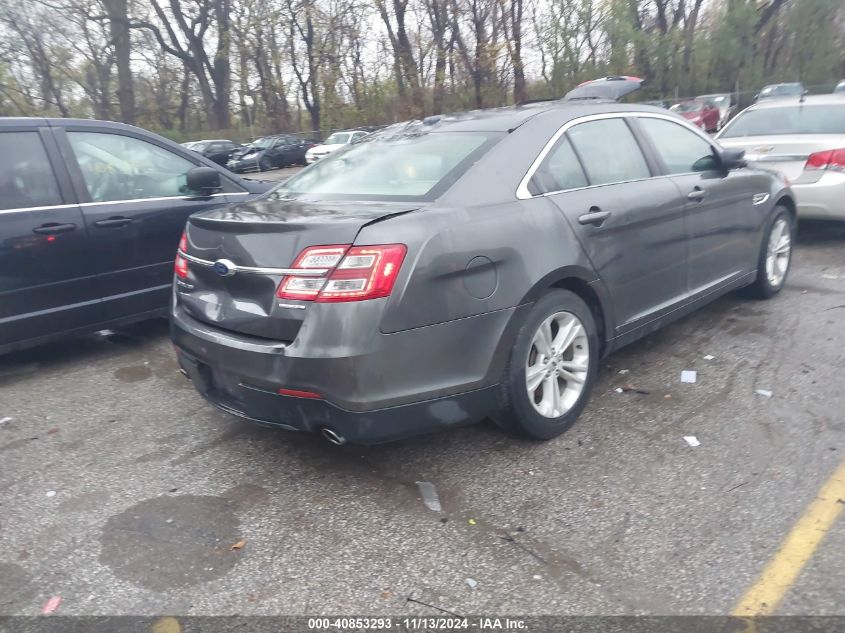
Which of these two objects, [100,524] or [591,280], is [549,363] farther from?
[100,524]

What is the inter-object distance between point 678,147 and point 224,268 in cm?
313

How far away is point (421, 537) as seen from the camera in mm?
2793

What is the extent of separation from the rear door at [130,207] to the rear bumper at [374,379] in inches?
81.9

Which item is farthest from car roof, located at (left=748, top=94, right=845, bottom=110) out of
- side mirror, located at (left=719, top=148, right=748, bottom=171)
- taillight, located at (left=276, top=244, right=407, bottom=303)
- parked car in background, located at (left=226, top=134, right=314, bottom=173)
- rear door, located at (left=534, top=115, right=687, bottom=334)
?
parked car in background, located at (left=226, top=134, right=314, bottom=173)

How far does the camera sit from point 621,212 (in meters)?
3.86

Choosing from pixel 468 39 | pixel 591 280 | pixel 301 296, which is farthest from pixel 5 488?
pixel 468 39

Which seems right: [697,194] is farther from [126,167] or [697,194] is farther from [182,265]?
[126,167]

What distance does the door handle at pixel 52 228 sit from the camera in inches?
179

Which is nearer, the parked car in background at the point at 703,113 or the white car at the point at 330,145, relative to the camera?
the parked car in background at the point at 703,113

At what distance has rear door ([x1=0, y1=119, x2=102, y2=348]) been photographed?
4469 mm

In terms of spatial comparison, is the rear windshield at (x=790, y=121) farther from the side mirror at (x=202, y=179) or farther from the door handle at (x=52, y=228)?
the door handle at (x=52, y=228)

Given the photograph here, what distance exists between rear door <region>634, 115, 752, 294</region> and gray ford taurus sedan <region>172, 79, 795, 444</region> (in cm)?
4

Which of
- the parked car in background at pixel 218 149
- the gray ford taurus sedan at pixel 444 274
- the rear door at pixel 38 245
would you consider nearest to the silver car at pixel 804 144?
the gray ford taurus sedan at pixel 444 274

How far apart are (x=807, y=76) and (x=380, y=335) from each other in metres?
46.7
